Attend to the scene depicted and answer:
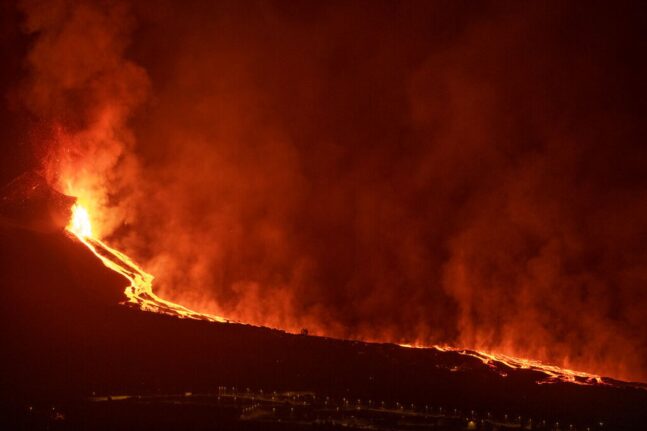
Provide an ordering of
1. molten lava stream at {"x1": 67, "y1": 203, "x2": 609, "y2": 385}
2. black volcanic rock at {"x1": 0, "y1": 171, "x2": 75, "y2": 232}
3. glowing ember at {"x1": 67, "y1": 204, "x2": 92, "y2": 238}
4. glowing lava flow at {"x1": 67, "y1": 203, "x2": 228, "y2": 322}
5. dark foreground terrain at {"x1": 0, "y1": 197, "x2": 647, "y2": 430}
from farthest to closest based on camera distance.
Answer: glowing ember at {"x1": 67, "y1": 204, "x2": 92, "y2": 238}, black volcanic rock at {"x1": 0, "y1": 171, "x2": 75, "y2": 232}, glowing lava flow at {"x1": 67, "y1": 203, "x2": 228, "y2": 322}, molten lava stream at {"x1": 67, "y1": 203, "x2": 609, "y2": 385}, dark foreground terrain at {"x1": 0, "y1": 197, "x2": 647, "y2": 430}

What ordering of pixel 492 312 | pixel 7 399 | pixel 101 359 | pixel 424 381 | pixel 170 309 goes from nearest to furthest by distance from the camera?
pixel 7 399 → pixel 101 359 → pixel 424 381 → pixel 170 309 → pixel 492 312

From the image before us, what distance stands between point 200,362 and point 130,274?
207 inches

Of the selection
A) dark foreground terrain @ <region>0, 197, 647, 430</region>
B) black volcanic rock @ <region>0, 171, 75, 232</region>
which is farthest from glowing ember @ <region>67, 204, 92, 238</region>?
dark foreground terrain @ <region>0, 197, 647, 430</region>

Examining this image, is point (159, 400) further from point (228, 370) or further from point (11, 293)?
point (11, 293)

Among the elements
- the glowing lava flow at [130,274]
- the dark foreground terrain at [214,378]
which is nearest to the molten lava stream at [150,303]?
the glowing lava flow at [130,274]

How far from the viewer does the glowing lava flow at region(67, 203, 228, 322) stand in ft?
61.6

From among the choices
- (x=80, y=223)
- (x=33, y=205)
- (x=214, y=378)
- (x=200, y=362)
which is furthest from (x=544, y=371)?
(x=33, y=205)

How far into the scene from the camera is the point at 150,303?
18.9m

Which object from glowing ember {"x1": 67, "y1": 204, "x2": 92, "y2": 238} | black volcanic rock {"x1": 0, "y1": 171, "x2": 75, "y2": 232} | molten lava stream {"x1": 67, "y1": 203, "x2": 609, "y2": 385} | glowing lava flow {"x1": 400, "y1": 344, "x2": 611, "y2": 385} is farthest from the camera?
glowing ember {"x1": 67, "y1": 204, "x2": 92, "y2": 238}

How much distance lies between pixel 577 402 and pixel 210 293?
48.5 ft

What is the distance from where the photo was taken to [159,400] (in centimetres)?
1460

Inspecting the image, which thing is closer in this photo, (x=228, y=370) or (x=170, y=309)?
(x=228, y=370)

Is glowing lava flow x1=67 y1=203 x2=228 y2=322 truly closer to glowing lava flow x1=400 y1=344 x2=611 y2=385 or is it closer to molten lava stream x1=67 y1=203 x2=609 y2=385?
molten lava stream x1=67 y1=203 x2=609 y2=385

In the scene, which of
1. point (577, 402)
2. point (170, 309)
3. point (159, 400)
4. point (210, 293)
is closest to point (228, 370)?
point (159, 400)
